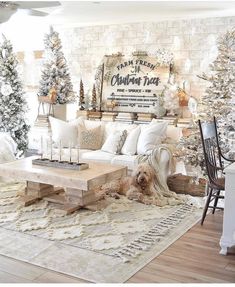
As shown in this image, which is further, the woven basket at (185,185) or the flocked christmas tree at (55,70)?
the flocked christmas tree at (55,70)


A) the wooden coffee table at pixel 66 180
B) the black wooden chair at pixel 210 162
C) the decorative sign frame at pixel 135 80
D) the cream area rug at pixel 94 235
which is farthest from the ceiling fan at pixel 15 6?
the decorative sign frame at pixel 135 80

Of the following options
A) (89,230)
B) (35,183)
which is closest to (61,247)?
(89,230)

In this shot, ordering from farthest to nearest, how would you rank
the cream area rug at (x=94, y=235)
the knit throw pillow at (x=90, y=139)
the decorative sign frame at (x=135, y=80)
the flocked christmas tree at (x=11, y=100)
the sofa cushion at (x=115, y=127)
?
1. the flocked christmas tree at (x=11, y=100)
2. the decorative sign frame at (x=135, y=80)
3. the knit throw pillow at (x=90, y=139)
4. the sofa cushion at (x=115, y=127)
5. the cream area rug at (x=94, y=235)

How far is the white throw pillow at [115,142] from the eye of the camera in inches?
220

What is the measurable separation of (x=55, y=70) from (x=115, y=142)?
2.47m

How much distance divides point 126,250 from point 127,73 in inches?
170

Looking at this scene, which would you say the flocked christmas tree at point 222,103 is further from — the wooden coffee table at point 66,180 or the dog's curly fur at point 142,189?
the wooden coffee table at point 66,180

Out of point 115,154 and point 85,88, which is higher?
point 85,88

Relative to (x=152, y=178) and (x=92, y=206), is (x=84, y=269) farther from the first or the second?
(x=152, y=178)

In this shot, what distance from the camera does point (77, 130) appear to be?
20.1 feet

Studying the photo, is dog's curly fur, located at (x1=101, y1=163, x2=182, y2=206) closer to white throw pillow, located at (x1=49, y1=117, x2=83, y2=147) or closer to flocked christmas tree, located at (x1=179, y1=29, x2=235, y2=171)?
flocked christmas tree, located at (x1=179, y1=29, x2=235, y2=171)

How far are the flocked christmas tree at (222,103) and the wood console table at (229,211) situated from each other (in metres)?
1.82

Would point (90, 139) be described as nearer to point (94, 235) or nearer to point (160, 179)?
point (160, 179)

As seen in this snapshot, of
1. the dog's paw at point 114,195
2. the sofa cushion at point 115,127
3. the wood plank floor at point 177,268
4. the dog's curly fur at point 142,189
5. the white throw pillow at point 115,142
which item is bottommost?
the wood plank floor at point 177,268
